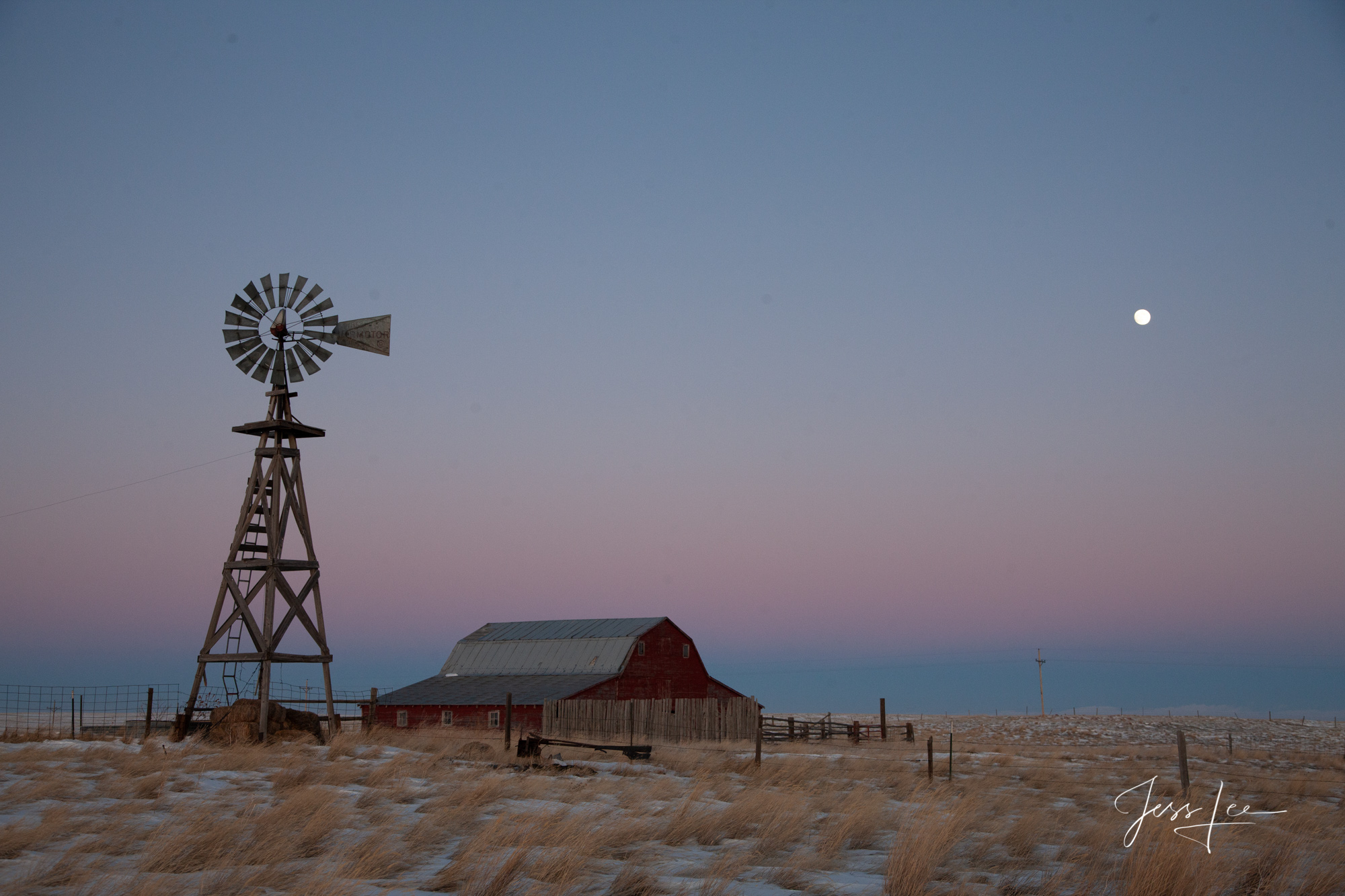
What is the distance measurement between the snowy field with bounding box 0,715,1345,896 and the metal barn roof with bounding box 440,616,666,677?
2611cm

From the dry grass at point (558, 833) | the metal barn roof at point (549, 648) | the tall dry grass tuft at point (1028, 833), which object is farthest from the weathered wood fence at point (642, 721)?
the tall dry grass tuft at point (1028, 833)

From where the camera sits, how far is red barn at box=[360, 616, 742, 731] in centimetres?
4697

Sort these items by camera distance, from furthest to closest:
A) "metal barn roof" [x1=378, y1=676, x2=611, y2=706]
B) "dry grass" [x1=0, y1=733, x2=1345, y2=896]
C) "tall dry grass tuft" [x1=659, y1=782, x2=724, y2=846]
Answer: "metal barn roof" [x1=378, y1=676, x2=611, y2=706] → "tall dry grass tuft" [x1=659, y1=782, x2=724, y2=846] → "dry grass" [x1=0, y1=733, x2=1345, y2=896]

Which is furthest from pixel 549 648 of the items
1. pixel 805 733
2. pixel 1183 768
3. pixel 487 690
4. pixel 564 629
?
pixel 1183 768

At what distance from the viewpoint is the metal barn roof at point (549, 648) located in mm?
50281

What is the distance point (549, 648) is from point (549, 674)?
2.32m

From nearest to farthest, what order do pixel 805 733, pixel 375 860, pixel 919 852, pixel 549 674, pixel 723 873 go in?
pixel 375 860 < pixel 723 873 < pixel 919 852 < pixel 805 733 < pixel 549 674

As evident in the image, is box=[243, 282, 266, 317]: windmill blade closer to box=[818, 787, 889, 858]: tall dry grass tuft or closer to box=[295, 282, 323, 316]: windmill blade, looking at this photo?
box=[295, 282, 323, 316]: windmill blade

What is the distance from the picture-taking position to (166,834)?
37.8ft

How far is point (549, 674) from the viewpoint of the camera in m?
51.2

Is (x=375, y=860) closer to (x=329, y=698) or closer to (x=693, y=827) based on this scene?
(x=693, y=827)

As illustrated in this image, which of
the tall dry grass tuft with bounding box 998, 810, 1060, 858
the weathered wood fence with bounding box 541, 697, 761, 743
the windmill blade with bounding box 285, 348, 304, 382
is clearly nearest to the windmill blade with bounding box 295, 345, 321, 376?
the windmill blade with bounding box 285, 348, 304, 382

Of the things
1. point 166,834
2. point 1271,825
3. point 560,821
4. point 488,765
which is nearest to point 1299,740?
point 1271,825

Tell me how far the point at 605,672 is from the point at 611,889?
3950 cm
